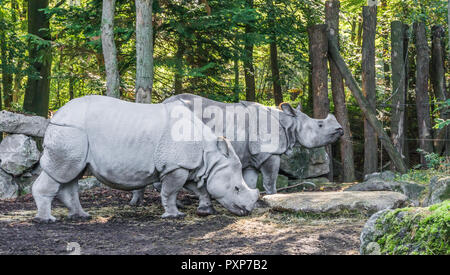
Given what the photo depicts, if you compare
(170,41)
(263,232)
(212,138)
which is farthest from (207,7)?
(263,232)

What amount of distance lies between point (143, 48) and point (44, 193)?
4.15 m

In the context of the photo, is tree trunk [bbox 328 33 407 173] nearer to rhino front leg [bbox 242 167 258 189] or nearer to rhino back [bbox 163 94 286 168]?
rhino back [bbox 163 94 286 168]

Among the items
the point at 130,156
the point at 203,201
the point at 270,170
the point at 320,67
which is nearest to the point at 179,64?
the point at 320,67

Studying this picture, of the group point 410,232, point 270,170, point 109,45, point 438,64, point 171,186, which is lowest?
point 410,232

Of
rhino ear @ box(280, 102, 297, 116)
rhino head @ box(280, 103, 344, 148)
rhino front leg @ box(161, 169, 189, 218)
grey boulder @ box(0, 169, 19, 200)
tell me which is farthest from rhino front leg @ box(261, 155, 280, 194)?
grey boulder @ box(0, 169, 19, 200)

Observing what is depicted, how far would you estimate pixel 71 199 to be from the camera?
7.60 metres

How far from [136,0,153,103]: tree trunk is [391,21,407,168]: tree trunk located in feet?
21.5

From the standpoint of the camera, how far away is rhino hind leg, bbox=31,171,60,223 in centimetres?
718

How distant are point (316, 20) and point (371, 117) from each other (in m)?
5.26

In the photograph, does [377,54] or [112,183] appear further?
[377,54]

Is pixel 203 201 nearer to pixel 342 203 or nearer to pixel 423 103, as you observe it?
pixel 342 203
